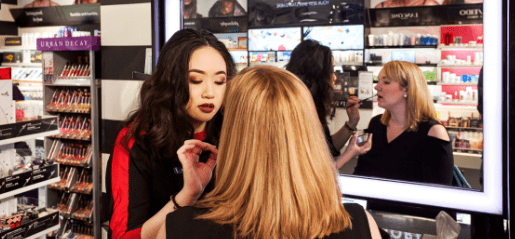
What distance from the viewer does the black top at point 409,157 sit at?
68.2 inches

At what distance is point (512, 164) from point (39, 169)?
9.33 ft

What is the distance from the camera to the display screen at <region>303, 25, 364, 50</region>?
195 cm

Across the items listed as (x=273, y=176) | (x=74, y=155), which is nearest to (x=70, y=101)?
(x=74, y=155)

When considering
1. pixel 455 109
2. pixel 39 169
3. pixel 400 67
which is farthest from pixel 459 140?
pixel 39 169

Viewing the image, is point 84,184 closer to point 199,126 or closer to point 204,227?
point 199,126

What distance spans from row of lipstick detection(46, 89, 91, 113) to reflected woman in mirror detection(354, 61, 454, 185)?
3702 mm

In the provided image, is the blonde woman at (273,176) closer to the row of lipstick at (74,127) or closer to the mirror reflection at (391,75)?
the mirror reflection at (391,75)

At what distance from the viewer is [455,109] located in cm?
169

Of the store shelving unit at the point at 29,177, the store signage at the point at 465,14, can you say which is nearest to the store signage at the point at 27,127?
the store shelving unit at the point at 29,177

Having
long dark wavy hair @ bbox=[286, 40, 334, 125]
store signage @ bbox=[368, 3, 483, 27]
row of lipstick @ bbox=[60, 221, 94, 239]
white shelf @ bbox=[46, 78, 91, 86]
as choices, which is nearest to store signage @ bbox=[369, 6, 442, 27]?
store signage @ bbox=[368, 3, 483, 27]

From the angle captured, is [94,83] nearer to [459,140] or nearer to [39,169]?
[39,169]

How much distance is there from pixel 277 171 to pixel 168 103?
2.35 feet

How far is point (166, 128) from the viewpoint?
1.49m

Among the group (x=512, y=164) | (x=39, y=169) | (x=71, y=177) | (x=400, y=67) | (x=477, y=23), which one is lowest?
(x=71, y=177)
